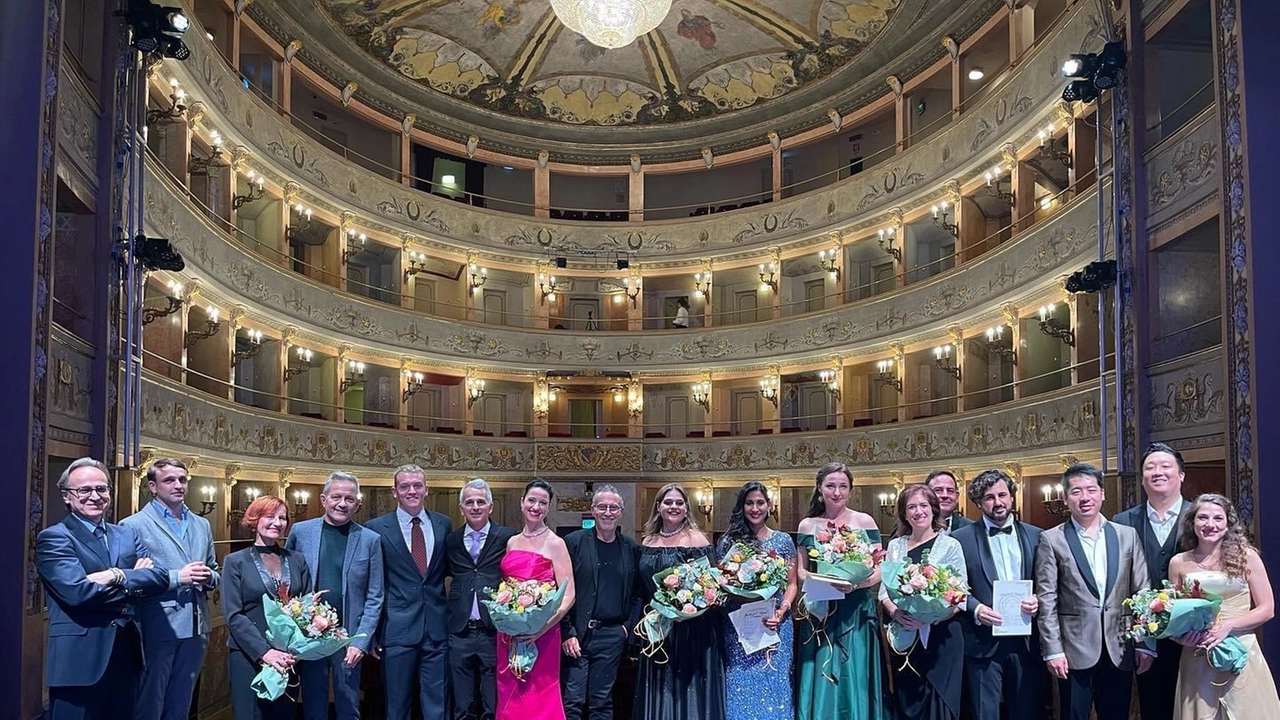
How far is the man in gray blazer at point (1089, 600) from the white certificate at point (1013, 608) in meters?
0.09

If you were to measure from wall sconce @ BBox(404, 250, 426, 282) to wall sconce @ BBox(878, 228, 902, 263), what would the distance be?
10529 mm

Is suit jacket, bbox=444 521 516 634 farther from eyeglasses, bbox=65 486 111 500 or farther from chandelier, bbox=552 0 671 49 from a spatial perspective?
chandelier, bbox=552 0 671 49

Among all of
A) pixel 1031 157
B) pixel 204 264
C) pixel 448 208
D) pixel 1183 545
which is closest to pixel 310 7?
pixel 448 208

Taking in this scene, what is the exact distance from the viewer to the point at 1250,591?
5.38 meters

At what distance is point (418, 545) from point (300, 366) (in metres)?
16.2

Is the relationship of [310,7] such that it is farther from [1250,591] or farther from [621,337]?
[1250,591]

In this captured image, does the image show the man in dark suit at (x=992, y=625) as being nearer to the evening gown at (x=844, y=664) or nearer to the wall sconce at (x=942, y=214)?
the evening gown at (x=844, y=664)

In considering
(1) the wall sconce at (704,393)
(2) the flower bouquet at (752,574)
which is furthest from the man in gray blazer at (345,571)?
(1) the wall sconce at (704,393)

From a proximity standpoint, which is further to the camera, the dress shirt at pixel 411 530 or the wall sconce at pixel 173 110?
the wall sconce at pixel 173 110

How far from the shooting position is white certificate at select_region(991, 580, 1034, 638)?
18.8ft

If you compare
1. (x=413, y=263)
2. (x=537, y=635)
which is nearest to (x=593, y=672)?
(x=537, y=635)

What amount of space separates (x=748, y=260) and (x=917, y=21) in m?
6.84

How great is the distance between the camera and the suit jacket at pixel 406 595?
20.4 feet

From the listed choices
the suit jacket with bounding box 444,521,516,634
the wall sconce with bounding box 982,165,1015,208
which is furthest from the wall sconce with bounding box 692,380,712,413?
the suit jacket with bounding box 444,521,516,634
